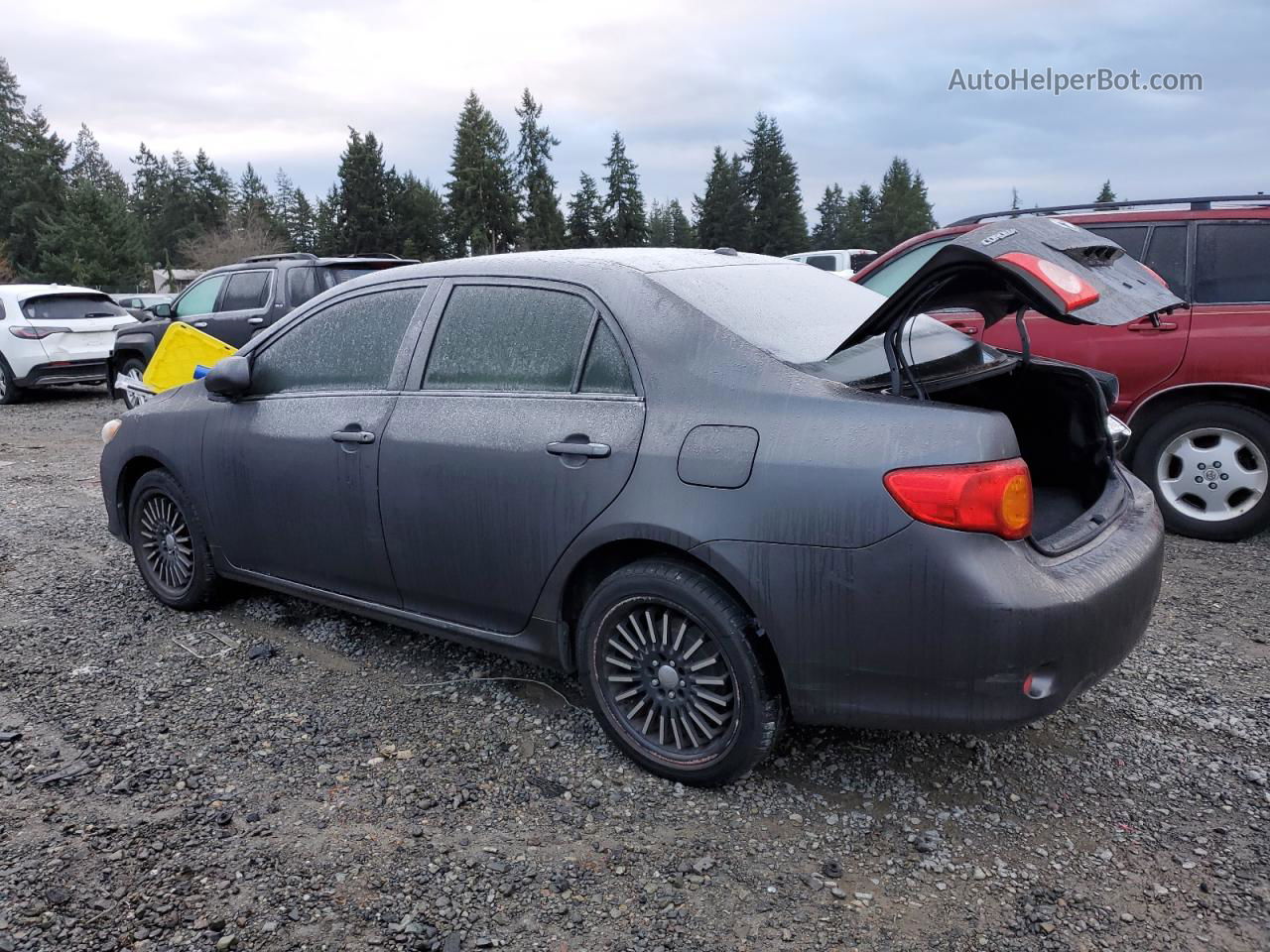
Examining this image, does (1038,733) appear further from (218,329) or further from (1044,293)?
(218,329)

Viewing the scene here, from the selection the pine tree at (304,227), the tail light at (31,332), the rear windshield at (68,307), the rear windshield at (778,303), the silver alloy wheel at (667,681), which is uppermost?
the pine tree at (304,227)

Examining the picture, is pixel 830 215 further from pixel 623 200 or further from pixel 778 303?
pixel 778 303

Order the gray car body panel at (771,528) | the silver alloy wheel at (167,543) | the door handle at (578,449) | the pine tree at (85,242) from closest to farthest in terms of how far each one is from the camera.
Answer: the gray car body panel at (771,528) < the door handle at (578,449) < the silver alloy wheel at (167,543) < the pine tree at (85,242)

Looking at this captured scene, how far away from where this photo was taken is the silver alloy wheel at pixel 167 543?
4.54 metres

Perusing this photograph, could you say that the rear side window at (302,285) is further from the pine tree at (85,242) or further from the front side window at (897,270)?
the pine tree at (85,242)

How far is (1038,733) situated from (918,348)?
137 centimetres

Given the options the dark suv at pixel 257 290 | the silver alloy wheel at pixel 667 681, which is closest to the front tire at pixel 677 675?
the silver alloy wheel at pixel 667 681

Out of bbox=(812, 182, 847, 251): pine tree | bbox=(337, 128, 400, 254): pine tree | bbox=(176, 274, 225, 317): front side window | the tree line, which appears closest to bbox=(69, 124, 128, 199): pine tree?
the tree line

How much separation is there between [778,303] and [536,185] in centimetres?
8160

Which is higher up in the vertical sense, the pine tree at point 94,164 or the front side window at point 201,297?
the pine tree at point 94,164

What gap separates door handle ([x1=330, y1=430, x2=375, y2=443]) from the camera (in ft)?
11.7

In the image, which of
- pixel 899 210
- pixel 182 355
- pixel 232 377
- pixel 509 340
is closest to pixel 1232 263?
pixel 509 340

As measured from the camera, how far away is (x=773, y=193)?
250 ft

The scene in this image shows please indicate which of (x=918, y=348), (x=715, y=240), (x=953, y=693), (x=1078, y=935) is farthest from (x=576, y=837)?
(x=715, y=240)
